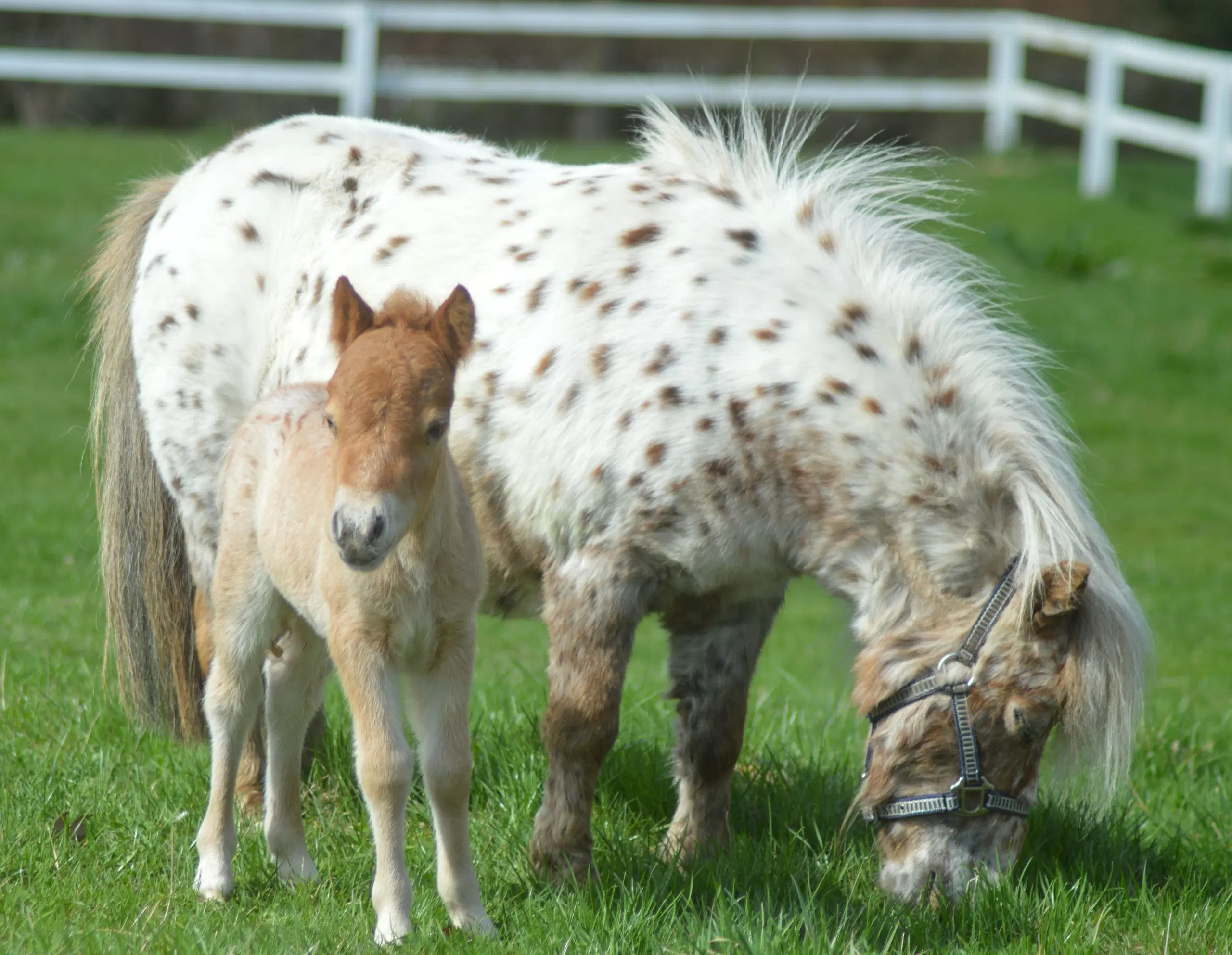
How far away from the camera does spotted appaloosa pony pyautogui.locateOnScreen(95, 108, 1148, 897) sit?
361 centimetres

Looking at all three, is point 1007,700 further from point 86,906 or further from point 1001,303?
point 86,906

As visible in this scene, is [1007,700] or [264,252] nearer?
[1007,700]

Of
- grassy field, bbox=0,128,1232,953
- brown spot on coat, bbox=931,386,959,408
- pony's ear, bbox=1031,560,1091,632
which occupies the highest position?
brown spot on coat, bbox=931,386,959,408

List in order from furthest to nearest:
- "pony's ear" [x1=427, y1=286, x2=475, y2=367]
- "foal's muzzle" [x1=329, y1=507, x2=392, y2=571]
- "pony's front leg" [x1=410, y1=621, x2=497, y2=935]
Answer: "pony's front leg" [x1=410, y1=621, x2=497, y2=935] < "pony's ear" [x1=427, y1=286, x2=475, y2=367] < "foal's muzzle" [x1=329, y1=507, x2=392, y2=571]

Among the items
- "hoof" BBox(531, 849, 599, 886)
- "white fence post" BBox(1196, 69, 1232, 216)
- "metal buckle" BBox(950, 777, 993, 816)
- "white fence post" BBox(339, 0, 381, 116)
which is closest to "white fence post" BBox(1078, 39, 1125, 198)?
"white fence post" BBox(1196, 69, 1232, 216)

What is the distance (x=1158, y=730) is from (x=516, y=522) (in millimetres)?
2669

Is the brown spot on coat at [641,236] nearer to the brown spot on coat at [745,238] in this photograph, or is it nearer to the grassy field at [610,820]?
the brown spot on coat at [745,238]

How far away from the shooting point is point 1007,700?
3531 mm

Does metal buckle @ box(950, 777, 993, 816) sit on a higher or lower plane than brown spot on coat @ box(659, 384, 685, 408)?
lower

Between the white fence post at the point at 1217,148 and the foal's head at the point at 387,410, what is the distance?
12932mm

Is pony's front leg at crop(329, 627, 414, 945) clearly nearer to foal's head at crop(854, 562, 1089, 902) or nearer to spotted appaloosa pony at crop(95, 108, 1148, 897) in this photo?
spotted appaloosa pony at crop(95, 108, 1148, 897)

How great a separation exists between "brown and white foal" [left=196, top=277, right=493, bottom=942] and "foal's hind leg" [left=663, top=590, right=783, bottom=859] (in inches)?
38.7

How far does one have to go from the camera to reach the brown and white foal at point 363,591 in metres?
2.95

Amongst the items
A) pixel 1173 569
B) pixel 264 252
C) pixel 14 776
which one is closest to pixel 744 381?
pixel 264 252
